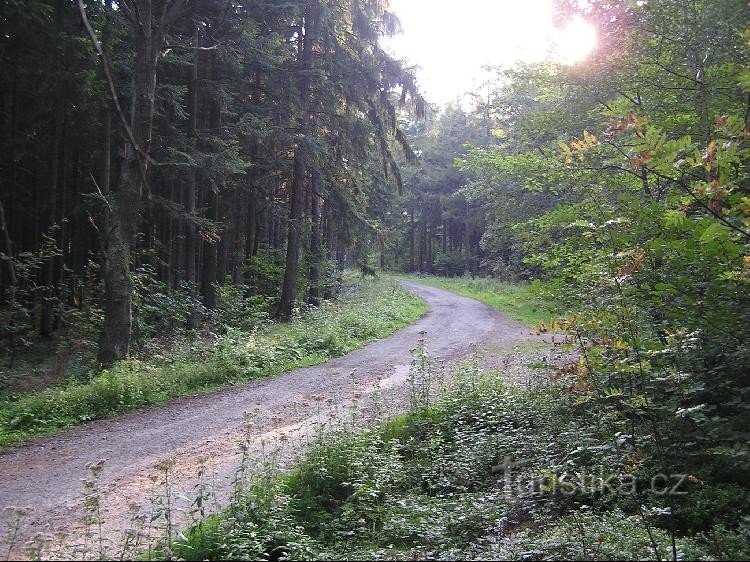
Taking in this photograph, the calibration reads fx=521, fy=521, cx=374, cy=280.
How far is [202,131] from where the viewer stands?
1533cm

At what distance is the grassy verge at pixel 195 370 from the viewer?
795 cm

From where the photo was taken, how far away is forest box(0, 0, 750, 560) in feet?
14.2

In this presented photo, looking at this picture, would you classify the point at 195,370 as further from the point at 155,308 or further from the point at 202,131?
the point at 202,131

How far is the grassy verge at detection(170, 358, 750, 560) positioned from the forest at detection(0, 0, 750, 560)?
0.03 m

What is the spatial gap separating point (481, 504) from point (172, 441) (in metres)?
4.39

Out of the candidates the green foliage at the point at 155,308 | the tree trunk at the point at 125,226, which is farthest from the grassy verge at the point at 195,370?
the green foliage at the point at 155,308

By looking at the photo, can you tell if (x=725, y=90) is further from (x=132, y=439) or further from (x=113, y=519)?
(x=132, y=439)

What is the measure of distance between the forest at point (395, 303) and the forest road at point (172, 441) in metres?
0.46

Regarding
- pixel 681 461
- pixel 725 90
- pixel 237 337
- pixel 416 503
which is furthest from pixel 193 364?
pixel 725 90

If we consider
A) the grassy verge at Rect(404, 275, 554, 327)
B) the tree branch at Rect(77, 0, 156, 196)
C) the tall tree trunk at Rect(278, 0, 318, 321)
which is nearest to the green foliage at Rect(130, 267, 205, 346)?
the tall tree trunk at Rect(278, 0, 318, 321)

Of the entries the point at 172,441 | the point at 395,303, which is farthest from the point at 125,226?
the point at 395,303

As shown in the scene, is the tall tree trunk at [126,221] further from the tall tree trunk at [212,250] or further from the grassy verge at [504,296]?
the grassy verge at [504,296]

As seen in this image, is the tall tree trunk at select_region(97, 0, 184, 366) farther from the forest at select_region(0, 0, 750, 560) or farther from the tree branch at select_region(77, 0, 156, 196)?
the tree branch at select_region(77, 0, 156, 196)

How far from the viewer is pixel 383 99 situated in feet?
63.2
